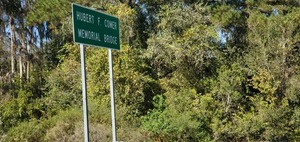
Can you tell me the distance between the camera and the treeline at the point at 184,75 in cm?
1981

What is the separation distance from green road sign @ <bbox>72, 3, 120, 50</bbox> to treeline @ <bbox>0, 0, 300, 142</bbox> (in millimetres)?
9923

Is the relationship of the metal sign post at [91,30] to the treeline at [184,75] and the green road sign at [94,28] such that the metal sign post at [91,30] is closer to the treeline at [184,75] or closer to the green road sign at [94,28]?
the green road sign at [94,28]

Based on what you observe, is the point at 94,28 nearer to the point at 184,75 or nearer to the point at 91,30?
the point at 91,30

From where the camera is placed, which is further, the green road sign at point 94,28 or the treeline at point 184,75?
the treeline at point 184,75

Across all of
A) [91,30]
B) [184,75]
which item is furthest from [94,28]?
[184,75]

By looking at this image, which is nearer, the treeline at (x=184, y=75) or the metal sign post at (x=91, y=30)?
the metal sign post at (x=91, y=30)

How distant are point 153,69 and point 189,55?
2577mm

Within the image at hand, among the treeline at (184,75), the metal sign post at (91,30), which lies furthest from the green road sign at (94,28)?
the treeline at (184,75)

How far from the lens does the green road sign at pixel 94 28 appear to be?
6.82 m

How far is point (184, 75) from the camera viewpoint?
72.1 feet

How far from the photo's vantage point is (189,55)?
21250 mm

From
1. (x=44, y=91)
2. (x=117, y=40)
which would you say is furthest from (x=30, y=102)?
(x=117, y=40)

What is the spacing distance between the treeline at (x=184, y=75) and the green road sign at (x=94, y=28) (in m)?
9.92

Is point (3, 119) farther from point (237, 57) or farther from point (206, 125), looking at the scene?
point (237, 57)
